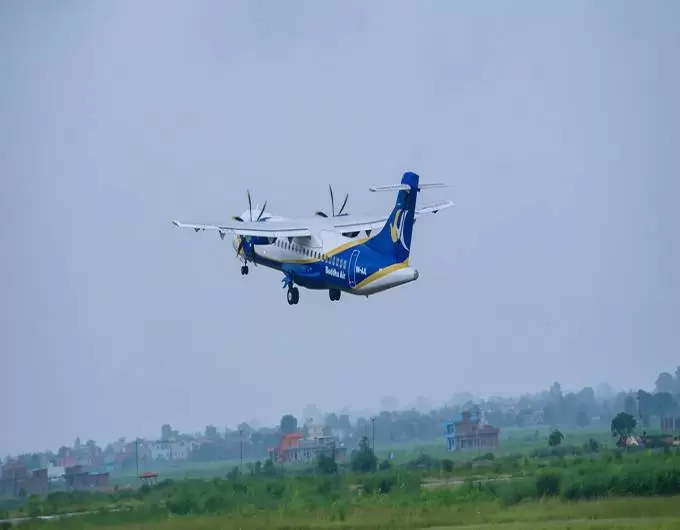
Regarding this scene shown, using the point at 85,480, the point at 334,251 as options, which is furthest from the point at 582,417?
the point at 85,480

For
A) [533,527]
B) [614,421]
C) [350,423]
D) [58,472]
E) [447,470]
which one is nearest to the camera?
[533,527]

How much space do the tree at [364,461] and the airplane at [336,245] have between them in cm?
842

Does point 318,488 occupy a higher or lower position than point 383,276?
lower

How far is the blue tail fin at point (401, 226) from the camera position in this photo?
83.4 metres

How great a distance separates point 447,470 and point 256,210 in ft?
69.9

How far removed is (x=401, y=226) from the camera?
83625 mm

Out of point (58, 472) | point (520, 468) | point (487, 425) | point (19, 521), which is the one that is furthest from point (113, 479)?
point (487, 425)

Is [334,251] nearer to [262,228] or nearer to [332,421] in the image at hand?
[262,228]

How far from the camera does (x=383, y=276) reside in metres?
83.3

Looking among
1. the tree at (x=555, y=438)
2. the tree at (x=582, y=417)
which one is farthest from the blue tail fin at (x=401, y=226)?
the tree at (x=582, y=417)

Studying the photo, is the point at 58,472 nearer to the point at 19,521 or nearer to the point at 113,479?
the point at 113,479

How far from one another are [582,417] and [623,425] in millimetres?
16342

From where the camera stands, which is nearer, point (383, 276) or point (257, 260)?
point (383, 276)

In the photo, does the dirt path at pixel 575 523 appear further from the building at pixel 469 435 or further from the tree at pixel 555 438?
the building at pixel 469 435
